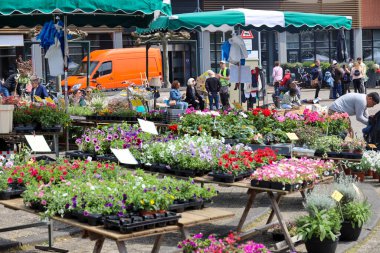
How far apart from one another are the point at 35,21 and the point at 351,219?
7933 millimetres

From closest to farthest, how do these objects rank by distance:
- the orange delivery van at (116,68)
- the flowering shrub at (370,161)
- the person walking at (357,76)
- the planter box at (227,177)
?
the planter box at (227,177)
the flowering shrub at (370,161)
the person walking at (357,76)
the orange delivery van at (116,68)

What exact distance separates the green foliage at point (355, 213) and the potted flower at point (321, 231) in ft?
1.56

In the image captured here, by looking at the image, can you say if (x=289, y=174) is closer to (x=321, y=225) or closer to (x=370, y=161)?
(x=321, y=225)

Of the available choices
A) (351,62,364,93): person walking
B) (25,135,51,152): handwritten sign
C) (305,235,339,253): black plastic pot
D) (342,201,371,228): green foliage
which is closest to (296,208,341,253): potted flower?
(305,235,339,253): black plastic pot

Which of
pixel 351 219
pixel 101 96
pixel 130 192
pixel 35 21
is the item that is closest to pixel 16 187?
pixel 130 192

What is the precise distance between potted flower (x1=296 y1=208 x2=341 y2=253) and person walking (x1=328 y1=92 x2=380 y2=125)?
18.3 feet

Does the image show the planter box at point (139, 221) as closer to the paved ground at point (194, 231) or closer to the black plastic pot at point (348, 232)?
the paved ground at point (194, 231)

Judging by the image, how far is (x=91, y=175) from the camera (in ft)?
25.0

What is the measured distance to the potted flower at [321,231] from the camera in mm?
7574

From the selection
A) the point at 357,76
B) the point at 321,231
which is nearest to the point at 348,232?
the point at 321,231

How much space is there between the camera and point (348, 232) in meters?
8.34

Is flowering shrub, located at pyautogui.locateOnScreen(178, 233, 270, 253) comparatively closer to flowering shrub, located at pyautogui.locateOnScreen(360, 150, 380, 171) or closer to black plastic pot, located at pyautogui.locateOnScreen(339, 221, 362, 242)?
black plastic pot, located at pyautogui.locateOnScreen(339, 221, 362, 242)

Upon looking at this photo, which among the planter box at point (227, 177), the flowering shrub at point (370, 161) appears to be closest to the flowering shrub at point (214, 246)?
the planter box at point (227, 177)

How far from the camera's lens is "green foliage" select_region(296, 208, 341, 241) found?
7562mm
